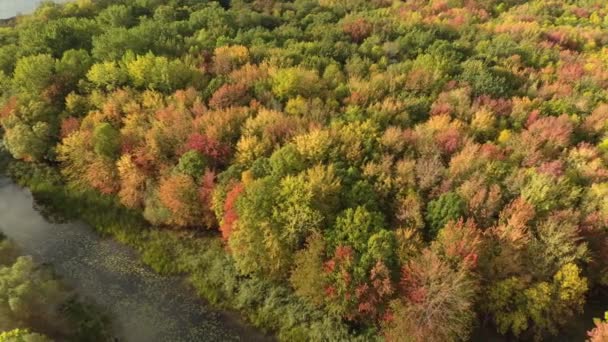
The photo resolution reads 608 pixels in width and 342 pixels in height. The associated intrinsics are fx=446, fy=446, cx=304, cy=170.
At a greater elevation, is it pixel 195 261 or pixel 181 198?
pixel 181 198

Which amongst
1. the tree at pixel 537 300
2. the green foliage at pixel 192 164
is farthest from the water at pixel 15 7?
the tree at pixel 537 300

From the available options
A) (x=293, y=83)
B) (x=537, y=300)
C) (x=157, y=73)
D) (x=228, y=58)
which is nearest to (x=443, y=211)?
(x=537, y=300)

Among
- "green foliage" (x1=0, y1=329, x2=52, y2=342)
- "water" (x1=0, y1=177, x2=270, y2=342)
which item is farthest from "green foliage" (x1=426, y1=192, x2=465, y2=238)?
"green foliage" (x1=0, y1=329, x2=52, y2=342)

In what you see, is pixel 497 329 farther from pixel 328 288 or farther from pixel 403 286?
pixel 328 288

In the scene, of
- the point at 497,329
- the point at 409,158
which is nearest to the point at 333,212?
the point at 409,158

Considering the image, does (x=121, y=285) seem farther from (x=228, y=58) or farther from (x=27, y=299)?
(x=228, y=58)

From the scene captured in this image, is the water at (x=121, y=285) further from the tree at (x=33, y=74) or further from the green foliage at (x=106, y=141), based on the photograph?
the tree at (x=33, y=74)
